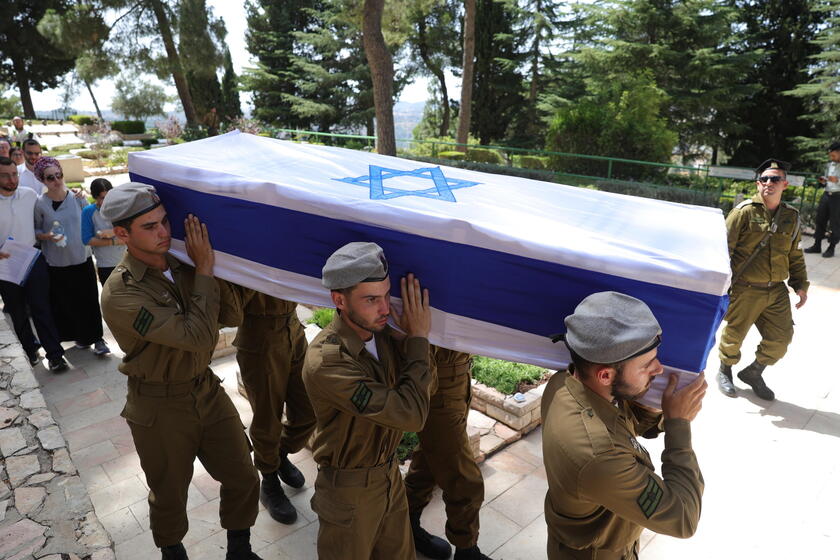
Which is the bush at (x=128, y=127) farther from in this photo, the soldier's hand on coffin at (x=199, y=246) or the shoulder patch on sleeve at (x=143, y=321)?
the shoulder patch on sleeve at (x=143, y=321)

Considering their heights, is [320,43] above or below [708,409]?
above

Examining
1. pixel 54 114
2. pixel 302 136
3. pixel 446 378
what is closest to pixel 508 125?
pixel 302 136

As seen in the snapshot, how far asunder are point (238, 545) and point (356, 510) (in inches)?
39.0

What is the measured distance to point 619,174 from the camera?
1388 cm

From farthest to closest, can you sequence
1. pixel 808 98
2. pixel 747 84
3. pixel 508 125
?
pixel 508 125 → pixel 747 84 → pixel 808 98

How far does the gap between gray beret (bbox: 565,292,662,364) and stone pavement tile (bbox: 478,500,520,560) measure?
1.75 m

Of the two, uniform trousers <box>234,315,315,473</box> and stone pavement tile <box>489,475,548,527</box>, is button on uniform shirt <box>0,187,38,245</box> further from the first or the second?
stone pavement tile <box>489,475,548,527</box>

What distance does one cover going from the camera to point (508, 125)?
26047 mm

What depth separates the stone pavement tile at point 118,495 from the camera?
3.19 meters

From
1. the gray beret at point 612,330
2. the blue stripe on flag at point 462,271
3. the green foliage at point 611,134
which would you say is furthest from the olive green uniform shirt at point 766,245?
the green foliage at point 611,134

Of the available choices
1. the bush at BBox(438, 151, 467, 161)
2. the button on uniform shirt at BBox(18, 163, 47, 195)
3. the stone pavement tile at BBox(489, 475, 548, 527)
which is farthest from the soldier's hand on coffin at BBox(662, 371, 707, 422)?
the bush at BBox(438, 151, 467, 161)

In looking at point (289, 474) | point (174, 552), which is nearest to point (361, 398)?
point (174, 552)

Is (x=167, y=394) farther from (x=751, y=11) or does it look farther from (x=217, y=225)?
(x=751, y=11)

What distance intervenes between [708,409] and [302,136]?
16244mm
